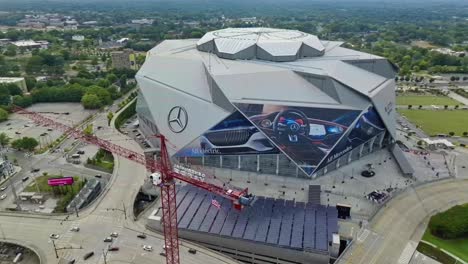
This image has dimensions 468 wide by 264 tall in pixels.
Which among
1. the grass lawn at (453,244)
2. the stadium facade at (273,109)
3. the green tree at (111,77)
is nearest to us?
the grass lawn at (453,244)

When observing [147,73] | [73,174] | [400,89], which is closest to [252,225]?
[73,174]

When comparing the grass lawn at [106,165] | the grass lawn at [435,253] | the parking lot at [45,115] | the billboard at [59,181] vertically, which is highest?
the billboard at [59,181]

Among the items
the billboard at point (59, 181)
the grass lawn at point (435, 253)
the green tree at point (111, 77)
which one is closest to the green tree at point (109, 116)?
the billboard at point (59, 181)

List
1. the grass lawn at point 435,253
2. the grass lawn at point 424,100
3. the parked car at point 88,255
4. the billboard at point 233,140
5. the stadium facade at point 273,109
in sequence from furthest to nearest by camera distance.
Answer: the grass lawn at point 424,100 → the billboard at point 233,140 → the stadium facade at point 273,109 → the grass lawn at point 435,253 → the parked car at point 88,255

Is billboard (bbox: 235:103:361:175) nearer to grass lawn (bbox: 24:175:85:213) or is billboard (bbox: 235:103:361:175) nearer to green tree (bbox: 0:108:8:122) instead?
grass lawn (bbox: 24:175:85:213)

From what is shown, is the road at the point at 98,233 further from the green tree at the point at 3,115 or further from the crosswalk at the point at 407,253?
the green tree at the point at 3,115

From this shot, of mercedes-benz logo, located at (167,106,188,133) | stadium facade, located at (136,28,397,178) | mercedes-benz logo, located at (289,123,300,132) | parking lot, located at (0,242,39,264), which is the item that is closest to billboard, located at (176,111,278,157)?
stadium facade, located at (136,28,397,178)

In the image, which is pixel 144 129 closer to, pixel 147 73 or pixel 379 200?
pixel 147 73
